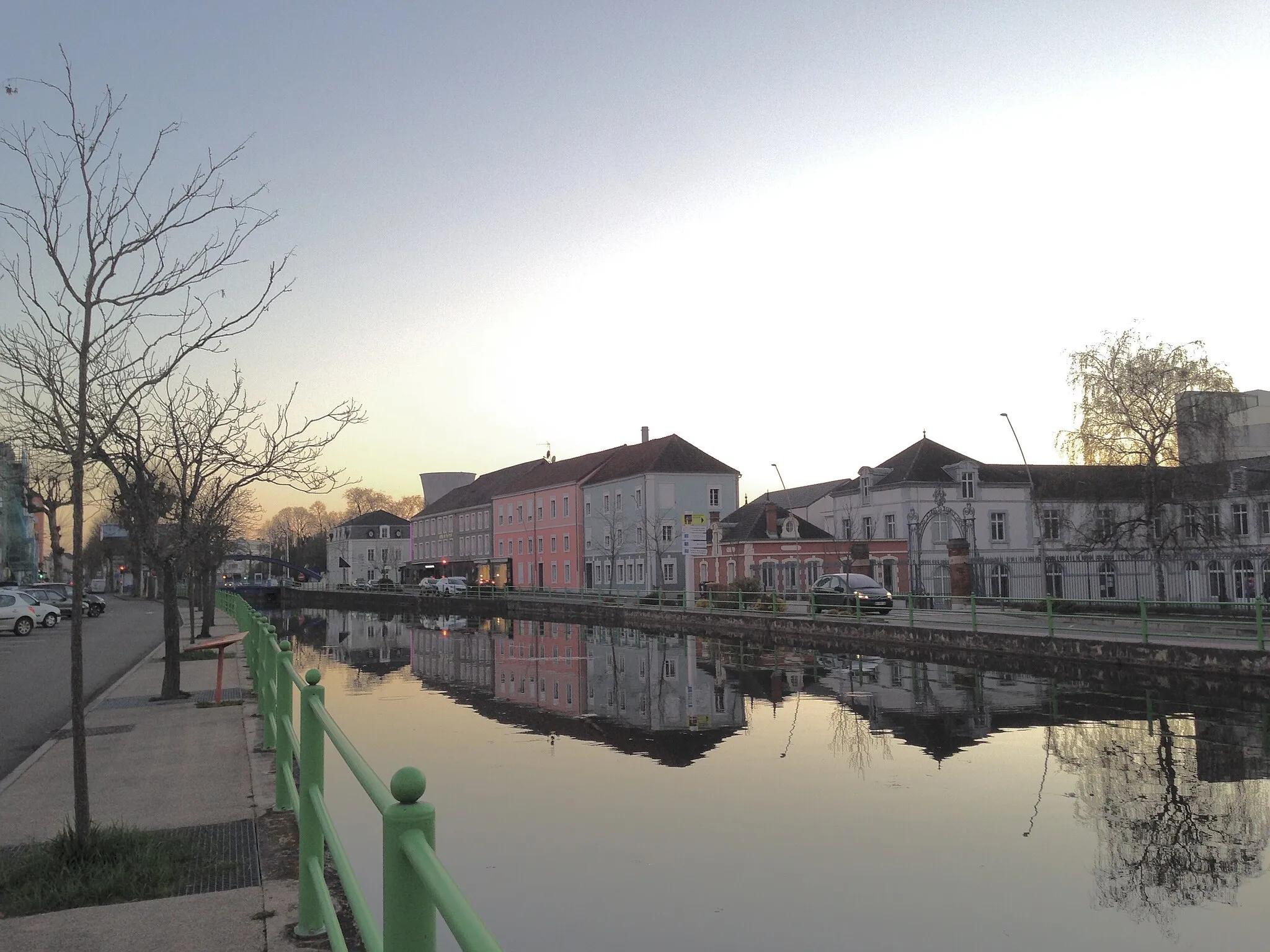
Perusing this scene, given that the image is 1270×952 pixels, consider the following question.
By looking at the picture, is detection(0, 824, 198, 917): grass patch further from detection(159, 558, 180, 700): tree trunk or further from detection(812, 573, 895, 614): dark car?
detection(812, 573, 895, 614): dark car

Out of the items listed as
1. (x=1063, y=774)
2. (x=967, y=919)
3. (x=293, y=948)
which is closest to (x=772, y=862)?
(x=967, y=919)

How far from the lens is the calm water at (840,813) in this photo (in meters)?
7.17

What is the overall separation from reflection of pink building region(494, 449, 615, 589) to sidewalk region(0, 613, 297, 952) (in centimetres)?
5619

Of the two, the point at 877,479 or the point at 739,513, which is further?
the point at 739,513

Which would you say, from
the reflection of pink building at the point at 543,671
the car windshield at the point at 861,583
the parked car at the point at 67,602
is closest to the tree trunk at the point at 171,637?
the reflection of pink building at the point at 543,671

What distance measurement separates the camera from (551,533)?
253 feet

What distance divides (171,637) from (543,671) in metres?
9.80

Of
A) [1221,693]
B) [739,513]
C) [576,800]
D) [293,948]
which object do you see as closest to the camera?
[293,948]

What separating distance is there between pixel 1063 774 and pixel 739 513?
62586mm

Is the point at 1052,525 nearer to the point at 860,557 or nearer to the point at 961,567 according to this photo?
the point at 860,557

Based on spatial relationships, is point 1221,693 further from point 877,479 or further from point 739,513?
point 739,513

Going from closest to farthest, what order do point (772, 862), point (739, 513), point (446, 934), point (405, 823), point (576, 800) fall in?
point (405, 823) < point (446, 934) < point (772, 862) < point (576, 800) < point (739, 513)

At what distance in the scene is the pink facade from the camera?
7338cm

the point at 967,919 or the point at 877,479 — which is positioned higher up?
the point at 877,479
